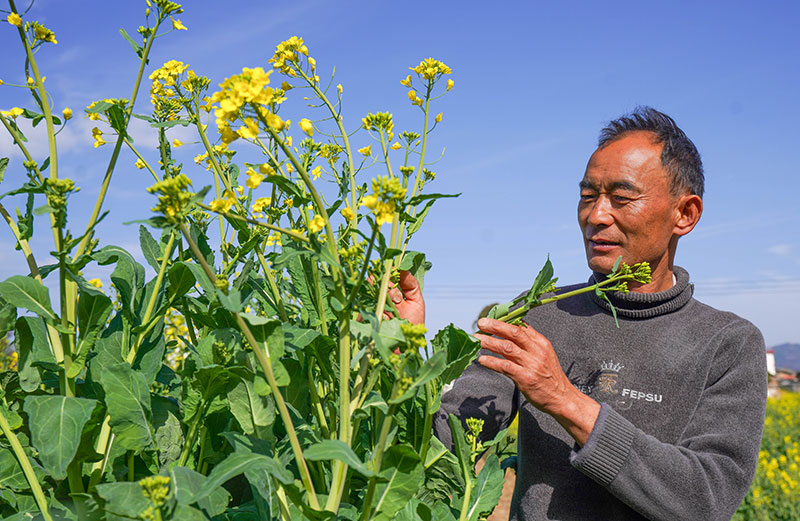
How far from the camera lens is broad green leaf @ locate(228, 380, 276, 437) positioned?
1.04 metres

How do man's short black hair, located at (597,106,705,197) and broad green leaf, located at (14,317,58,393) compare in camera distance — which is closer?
broad green leaf, located at (14,317,58,393)

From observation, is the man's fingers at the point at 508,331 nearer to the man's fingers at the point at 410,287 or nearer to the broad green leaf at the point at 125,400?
the man's fingers at the point at 410,287

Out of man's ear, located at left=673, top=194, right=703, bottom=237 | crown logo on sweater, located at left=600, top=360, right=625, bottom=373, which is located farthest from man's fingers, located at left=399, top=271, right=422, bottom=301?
man's ear, located at left=673, top=194, right=703, bottom=237

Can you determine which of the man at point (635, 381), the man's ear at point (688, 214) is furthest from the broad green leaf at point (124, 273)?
the man's ear at point (688, 214)

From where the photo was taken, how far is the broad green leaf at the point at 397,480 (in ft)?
3.12

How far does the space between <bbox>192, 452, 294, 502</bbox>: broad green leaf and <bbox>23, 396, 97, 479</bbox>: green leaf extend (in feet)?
0.73

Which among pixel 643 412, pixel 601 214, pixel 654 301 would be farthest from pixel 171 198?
pixel 654 301

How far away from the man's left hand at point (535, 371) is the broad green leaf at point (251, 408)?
614 mm

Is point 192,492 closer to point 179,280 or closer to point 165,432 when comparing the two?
point 165,432

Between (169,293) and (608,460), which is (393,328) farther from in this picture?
(608,460)

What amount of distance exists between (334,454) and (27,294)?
0.62 m

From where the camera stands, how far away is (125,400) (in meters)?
1.04

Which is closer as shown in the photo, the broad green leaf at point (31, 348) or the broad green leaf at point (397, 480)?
the broad green leaf at point (397, 480)

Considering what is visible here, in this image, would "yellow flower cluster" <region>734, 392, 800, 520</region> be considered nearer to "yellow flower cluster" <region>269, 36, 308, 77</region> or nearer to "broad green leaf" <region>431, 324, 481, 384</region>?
"broad green leaf" <region>431, 324, 481, 384</region>
